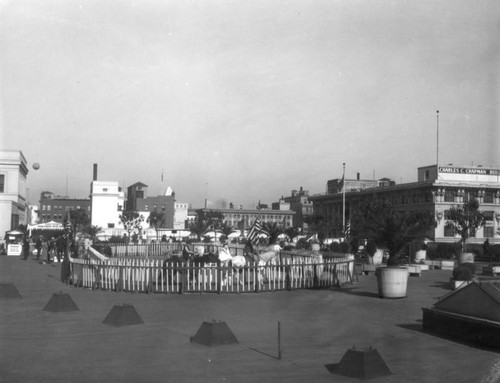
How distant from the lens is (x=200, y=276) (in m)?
16.9

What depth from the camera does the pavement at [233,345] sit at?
25.8ft

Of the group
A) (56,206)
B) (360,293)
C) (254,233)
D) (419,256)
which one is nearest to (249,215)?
(56,206)

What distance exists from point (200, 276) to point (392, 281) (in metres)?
5.32

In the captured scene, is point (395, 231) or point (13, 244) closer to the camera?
point (395, 231)

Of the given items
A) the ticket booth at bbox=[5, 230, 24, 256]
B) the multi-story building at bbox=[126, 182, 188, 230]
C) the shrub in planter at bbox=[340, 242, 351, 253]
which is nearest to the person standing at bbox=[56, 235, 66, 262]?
the ticket booth at bbox=[5, 230, 24, 256]

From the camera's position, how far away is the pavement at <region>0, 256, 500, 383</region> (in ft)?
25.8

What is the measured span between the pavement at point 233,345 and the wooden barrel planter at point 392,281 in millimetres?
387

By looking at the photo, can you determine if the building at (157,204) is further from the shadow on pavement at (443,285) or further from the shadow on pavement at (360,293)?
the shadow on pavement at (360,293)

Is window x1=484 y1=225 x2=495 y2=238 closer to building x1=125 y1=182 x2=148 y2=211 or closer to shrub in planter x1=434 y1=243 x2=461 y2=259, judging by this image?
shrub in planter x1=434 y1=243 x2=461 y2=259

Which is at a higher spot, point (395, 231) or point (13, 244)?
point (395, 231)

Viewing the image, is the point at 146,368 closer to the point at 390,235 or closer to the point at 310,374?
the point at 310,374

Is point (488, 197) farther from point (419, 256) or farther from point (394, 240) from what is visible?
point (394, 240)

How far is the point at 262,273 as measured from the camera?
57.4 feet

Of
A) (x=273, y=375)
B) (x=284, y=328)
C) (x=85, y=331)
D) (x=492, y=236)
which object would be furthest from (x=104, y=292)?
(x=492, y=236)
